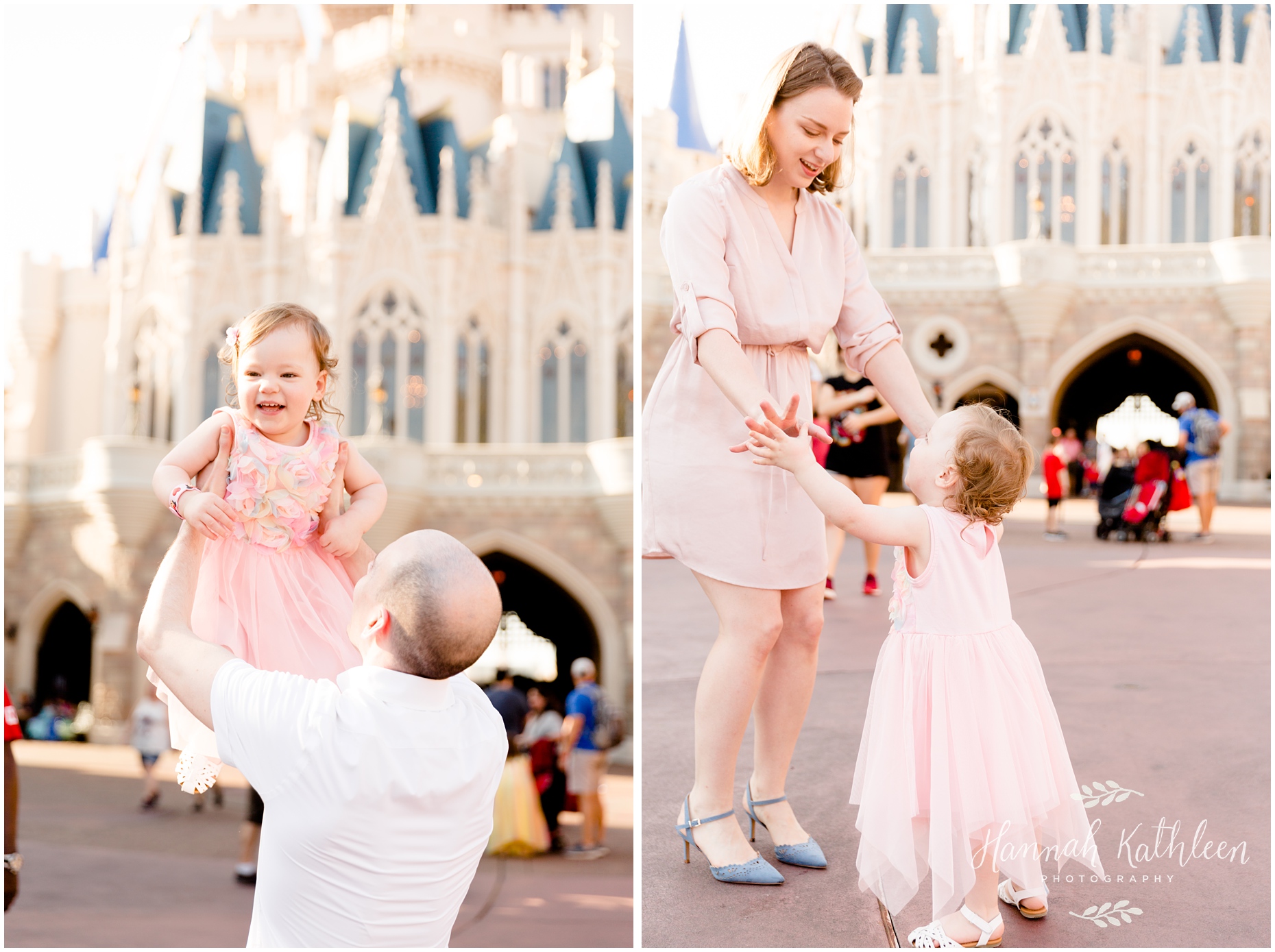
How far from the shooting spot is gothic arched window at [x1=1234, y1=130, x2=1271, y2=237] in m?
18.7

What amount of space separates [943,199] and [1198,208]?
4.46 m

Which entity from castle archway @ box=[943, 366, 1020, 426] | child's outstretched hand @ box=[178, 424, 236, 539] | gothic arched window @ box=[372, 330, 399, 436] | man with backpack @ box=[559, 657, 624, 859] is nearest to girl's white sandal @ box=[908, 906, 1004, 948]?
child's outstretched hand @ box=[178, 424, 236, 539]

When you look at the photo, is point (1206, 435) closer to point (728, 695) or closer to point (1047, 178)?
point (728, 695)

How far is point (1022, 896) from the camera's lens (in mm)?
1980

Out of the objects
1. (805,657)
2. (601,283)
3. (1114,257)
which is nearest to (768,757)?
(805,657)

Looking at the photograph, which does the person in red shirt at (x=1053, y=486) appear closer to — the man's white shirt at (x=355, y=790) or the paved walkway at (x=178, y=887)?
the paved walkway at (x=178, y=887)

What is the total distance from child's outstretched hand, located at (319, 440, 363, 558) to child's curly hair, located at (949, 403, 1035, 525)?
3.27ft

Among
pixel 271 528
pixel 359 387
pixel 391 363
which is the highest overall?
pixel 391 363

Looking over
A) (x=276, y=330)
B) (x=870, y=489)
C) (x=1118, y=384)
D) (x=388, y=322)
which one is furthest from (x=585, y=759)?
(x=1118, y=384)

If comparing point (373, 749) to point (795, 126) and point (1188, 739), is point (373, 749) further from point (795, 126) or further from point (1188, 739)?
point (1188, 739)

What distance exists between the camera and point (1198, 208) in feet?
62.9

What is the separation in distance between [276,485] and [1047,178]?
64.1ft

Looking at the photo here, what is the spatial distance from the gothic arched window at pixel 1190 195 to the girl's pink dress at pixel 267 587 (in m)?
20.6

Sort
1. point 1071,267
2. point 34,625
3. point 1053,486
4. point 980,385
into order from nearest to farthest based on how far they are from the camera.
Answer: point 1053,486 < point 34,625 < point 1071,267 < point 980,385
